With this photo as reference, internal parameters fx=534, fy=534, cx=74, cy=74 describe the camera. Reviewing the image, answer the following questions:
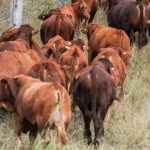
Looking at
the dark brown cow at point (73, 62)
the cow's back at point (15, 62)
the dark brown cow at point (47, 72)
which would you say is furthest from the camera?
the dark brown cow at point (73, 62)

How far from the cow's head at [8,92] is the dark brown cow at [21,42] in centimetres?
233

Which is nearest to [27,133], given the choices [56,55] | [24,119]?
[24,119]

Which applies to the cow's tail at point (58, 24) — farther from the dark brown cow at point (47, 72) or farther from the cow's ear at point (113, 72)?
the dark brown cow at point (47, 72)

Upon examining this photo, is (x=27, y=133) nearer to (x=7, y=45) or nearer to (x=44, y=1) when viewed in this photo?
(x=7, y=45)

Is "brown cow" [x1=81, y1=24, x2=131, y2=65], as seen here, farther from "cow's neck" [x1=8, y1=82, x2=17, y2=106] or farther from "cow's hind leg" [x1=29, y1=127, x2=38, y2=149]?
"cow's hind leg" [x1=29, y1=127, x2=38, y2=149]

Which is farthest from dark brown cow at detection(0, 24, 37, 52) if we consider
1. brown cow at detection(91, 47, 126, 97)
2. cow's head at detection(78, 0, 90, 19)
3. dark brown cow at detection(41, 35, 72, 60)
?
cow's head at detection(78, 0, 90, 19)

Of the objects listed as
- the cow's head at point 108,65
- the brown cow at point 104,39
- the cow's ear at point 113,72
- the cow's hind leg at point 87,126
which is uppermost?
the cow's head at point 108,65

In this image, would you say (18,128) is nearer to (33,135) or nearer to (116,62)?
(33,135)

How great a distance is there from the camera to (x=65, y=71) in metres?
8.88

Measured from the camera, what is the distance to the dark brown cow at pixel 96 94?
25.1ft

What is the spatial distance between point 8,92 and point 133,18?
4962 millimetres

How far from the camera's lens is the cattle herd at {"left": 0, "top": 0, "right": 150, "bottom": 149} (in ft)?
23.0

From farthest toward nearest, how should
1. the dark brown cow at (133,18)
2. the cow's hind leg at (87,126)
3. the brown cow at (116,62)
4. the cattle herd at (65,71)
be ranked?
the dark brown cow at (133,18)
the brown cow at (116,62)
the cow's hind leg at (87,126)
the cattle herd at (65,71)

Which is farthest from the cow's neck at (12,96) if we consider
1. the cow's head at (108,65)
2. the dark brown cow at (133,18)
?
the dark brown cow at (133,18)
